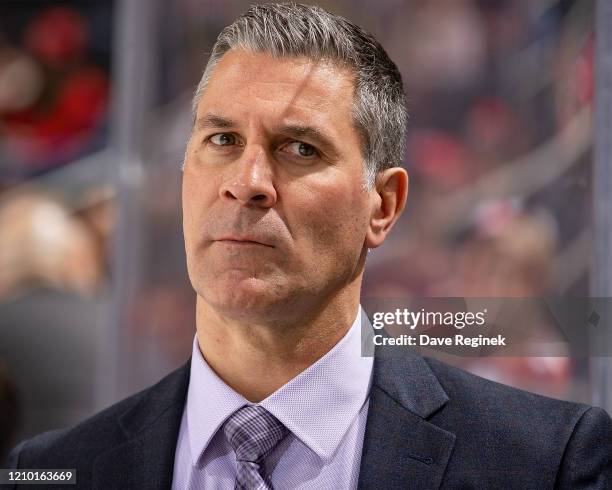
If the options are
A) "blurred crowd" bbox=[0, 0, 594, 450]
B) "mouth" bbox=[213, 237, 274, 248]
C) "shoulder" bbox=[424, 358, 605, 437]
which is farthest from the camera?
"blurred crowd" bbox=[0, 0, 594, 450]

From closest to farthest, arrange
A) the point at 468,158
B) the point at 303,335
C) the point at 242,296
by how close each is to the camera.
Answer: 1. the point at 242,296
2. the point at 303,335
3. the point at 468,158

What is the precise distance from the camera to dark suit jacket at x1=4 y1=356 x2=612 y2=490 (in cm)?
119

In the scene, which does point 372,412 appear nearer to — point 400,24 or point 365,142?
point 365,142

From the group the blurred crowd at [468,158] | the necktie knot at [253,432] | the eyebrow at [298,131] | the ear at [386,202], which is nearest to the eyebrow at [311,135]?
the eyebrow at [298,131]

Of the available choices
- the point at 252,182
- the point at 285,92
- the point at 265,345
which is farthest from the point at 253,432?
the point at 285,92

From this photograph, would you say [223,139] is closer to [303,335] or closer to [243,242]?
[243,242]

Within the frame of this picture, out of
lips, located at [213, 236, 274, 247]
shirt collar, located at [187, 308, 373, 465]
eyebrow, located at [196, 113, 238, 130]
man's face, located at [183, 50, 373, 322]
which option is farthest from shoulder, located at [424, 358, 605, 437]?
eyebrow, located at [196, 113, 238, 130]

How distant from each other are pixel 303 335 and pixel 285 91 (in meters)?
0.34

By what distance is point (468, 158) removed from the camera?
144cm

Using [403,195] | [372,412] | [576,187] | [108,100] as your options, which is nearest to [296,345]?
[372,412]

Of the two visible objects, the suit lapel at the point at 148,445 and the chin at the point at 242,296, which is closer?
the chin at the point at 242,296

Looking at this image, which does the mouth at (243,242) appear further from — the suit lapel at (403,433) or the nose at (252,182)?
the suit lapel at (403,433)

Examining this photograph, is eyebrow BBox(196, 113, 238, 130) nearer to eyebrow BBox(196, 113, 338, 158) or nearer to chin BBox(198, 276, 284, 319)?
eyebrow BBox(196, 113, 338, 158)

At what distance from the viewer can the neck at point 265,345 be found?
122cm
